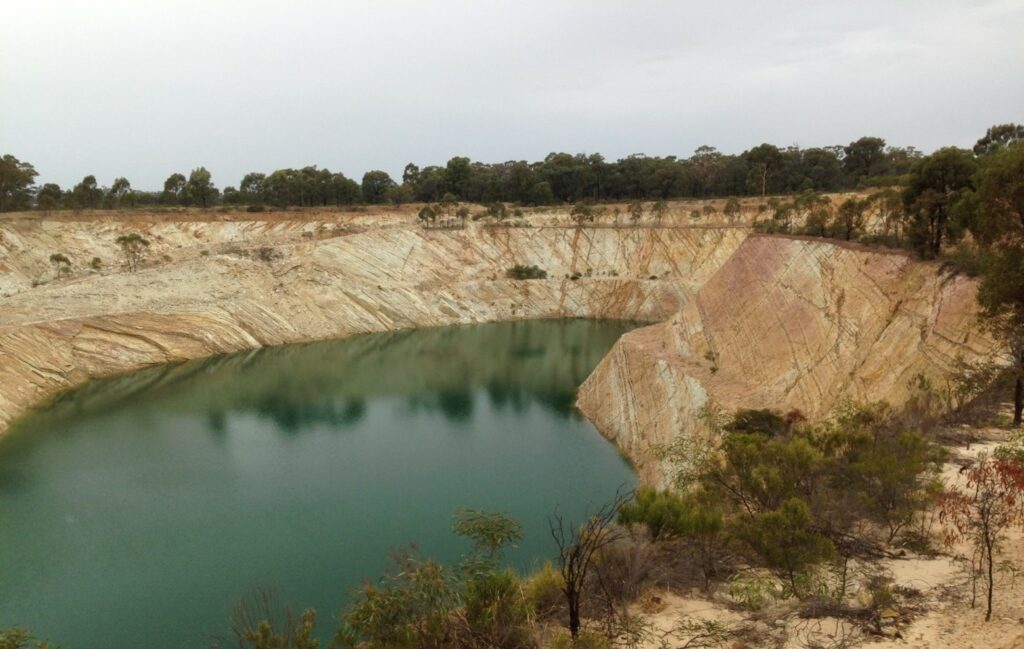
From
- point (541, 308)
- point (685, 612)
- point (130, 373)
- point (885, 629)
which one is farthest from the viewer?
point (541, 308)

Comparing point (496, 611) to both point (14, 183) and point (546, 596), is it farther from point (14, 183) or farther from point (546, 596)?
point (14, 183)

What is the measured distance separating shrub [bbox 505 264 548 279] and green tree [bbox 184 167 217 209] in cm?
3559

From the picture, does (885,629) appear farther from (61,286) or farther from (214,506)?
(61,286)

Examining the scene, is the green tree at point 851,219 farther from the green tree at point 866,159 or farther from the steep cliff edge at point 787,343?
the green tree at point 866,159

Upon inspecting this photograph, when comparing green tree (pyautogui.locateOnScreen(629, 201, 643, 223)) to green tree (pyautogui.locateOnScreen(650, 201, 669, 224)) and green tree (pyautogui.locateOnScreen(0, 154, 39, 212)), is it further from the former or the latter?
green tree (pyautogui.locateOnScreen(0, 154, 39, 212))

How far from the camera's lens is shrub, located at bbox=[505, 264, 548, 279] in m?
58.0

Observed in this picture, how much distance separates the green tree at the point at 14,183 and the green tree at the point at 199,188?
1351 centimetres

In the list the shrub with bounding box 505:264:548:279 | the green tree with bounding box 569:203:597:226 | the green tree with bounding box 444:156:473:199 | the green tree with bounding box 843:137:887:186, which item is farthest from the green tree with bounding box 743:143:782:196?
the green tree with bounding box 444:156:473:199

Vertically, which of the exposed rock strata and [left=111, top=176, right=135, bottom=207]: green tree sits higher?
[left=111, top=176, right=135, bottom=207]: green tree

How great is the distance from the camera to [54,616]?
1342 cm

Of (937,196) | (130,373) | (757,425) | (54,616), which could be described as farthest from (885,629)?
(130,373)

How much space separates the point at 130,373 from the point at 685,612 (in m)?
36.6

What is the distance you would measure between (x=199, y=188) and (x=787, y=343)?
212 feet

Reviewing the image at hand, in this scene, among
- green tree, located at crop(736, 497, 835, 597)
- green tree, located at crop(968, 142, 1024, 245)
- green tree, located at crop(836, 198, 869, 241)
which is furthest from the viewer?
green tree, located at crop(836, 198, 869, 241)
